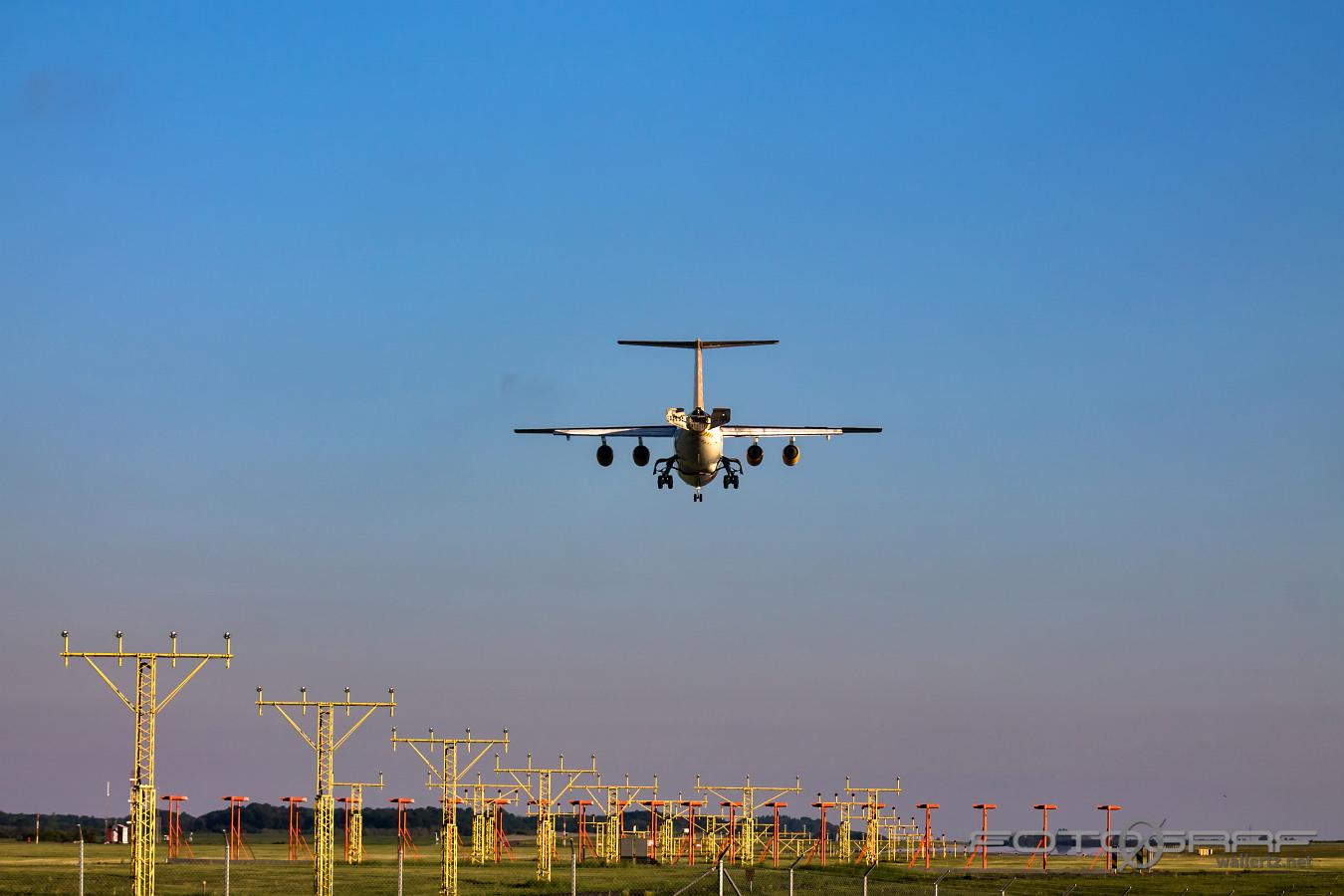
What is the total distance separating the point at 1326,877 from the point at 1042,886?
109 ft

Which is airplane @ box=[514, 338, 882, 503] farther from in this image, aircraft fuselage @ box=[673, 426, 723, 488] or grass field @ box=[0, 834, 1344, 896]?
grass field @ box=[0, 834, 1344, 896]

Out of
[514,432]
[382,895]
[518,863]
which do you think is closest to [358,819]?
[518,863]

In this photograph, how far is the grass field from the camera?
105750mm

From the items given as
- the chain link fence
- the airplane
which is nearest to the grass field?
the chain link fence

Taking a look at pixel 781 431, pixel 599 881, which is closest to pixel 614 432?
pixel 781 431

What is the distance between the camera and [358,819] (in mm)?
177500

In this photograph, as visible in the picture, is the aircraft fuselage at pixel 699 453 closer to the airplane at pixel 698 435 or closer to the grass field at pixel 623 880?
the airplane at pixel 698 435

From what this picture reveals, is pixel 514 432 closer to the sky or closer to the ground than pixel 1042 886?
closer to the sky

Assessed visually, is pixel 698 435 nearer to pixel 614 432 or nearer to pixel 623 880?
pixel 614 432

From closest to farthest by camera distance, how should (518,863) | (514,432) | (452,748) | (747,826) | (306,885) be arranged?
(514,432)
(452,748)
(306,885)
(747,826)
(518,863)

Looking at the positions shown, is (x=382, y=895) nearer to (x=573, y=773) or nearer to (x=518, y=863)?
(x=573, y=773)

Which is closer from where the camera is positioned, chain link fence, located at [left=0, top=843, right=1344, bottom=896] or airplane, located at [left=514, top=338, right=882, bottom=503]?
airplane, located at [left=514, top=338, right=882, bottom=503]

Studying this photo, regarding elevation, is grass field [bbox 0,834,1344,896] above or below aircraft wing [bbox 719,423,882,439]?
below

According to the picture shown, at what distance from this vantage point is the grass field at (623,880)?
10575 centimetres
